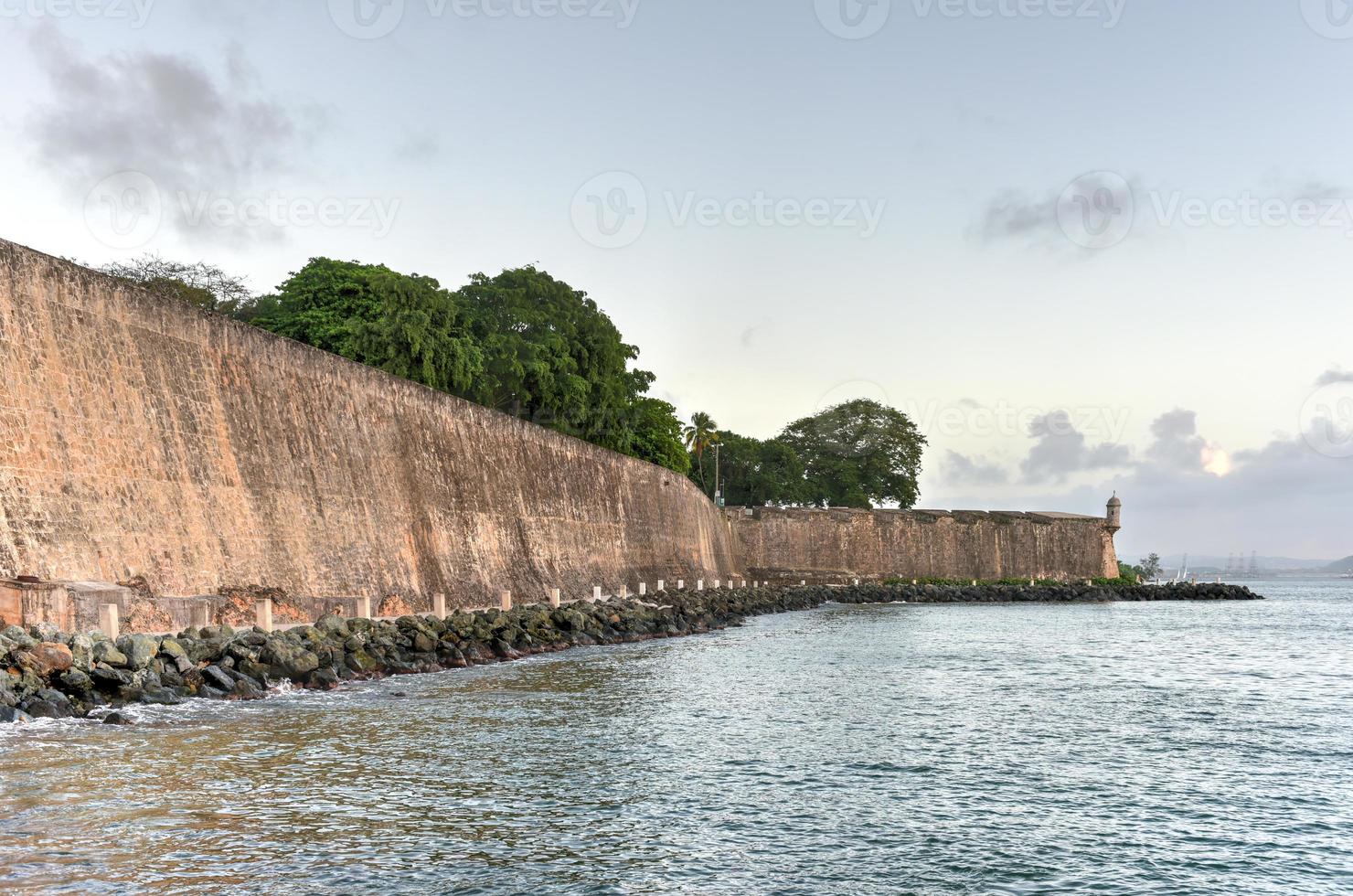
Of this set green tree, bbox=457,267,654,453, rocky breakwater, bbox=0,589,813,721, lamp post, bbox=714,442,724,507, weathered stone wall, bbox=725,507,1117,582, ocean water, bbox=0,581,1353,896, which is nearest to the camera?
ocean water, bbox=0,581,1353,896

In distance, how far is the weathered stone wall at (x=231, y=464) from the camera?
15859 millimetres

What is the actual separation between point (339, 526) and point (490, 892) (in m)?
17.3

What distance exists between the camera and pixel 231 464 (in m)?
20.5

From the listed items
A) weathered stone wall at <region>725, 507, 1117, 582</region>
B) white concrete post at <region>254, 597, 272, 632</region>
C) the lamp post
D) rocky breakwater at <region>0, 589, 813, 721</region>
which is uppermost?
the lamp post

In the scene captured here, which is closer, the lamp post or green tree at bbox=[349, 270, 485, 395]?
green tree at bbox=[349, 270, 485, 395]

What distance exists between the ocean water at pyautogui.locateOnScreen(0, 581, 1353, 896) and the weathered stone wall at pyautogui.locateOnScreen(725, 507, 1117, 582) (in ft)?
159

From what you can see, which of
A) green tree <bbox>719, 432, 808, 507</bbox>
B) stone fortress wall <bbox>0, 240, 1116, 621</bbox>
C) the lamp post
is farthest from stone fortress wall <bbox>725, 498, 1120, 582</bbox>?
stone fortress wall <bbox>0, 240, 1116, 621</bbox>

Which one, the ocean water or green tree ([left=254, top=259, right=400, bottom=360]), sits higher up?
green tree ([left=254, top=259, right=400, bottom=360])

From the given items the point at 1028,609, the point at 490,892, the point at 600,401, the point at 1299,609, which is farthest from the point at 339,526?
the point at 1299,609

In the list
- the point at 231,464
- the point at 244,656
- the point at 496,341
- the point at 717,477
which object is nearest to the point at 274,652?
the point at 244,656

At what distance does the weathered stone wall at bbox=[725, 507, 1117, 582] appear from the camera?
223 feet

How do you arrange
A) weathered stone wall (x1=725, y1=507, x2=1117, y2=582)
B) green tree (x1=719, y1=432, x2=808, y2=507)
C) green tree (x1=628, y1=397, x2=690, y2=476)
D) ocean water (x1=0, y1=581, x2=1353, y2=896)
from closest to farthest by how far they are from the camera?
ocean water (x1=0, y1=581, x2=1353, y2=896)
green tree (x1=628, y1=397, x2=690, y2=476)
weathered stone wall (x1=725, y1=507, x2=1117, y2=582)
green tree (x1=719, y1=432, x2=808, y2=507)

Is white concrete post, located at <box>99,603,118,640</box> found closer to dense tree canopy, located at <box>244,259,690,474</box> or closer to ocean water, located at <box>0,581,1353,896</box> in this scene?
ocean water, located at <box>0,581,1353,896</box>

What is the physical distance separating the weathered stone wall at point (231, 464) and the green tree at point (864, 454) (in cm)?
4908
